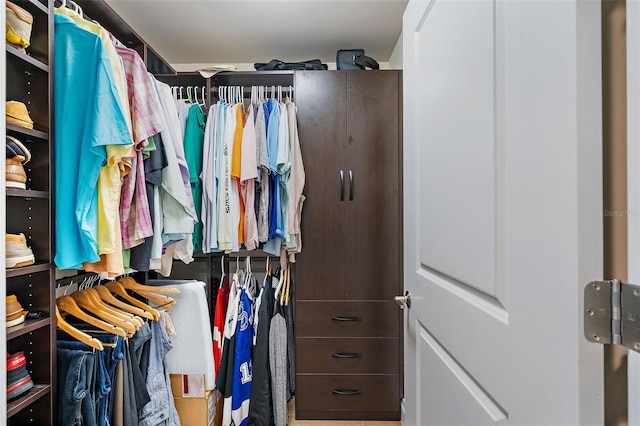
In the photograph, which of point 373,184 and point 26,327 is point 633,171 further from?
point 373,184

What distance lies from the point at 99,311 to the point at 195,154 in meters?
1.00

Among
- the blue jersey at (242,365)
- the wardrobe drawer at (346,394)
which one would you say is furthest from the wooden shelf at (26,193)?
the wardrobe drawer at (346,394)

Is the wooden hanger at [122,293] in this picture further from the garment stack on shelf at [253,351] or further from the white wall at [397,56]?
the white wall at [397,56]

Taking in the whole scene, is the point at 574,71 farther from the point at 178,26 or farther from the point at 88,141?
the point at 178,26

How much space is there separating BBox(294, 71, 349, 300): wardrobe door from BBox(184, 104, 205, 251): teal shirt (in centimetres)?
57

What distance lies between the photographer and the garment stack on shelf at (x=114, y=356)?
1260 mm

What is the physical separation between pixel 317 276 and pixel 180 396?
94 cm

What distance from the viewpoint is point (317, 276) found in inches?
91.1

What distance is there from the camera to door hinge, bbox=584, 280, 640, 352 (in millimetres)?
407

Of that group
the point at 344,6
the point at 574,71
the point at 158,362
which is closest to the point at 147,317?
the point at 158,362

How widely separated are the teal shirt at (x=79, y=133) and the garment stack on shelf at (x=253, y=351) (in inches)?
42.4

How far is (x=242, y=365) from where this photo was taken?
84.3 inches

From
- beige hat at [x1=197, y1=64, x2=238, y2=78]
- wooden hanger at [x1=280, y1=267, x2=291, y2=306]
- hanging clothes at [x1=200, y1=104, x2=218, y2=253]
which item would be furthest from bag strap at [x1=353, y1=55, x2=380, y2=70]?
wooden hanger at [x1=280, y1=267, x2=291, y2=306]

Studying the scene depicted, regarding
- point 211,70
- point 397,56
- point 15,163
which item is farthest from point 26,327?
point 397,56
